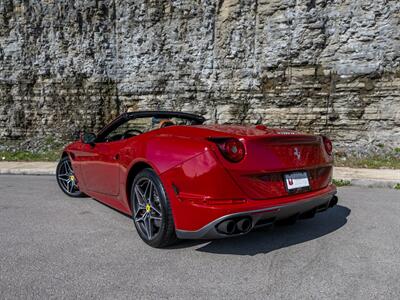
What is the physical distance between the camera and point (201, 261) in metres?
3.01

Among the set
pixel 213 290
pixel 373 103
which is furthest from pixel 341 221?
pixel 373 103

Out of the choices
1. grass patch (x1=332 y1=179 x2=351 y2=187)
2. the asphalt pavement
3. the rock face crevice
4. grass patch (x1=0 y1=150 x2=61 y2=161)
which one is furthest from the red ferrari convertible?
grass patch (x1=0 y1=150 x2=61 y2=161)

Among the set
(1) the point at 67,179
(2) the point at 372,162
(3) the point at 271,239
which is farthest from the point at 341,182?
(1) the point at 67,179

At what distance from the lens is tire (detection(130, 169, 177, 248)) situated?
10.2 feet

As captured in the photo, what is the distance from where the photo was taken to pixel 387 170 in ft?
26.7

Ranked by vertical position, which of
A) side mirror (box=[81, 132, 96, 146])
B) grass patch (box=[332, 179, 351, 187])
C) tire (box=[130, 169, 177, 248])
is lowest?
grass patch (box=[332, 179, 351, 187])

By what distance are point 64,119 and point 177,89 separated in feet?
14.9

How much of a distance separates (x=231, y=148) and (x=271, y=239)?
1.18m

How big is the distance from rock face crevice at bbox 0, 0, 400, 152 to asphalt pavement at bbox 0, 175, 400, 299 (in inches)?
260

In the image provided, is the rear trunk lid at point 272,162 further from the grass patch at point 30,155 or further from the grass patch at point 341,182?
the grass patch at point 30,155

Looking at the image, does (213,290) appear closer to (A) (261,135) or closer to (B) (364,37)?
(A) (261,135)

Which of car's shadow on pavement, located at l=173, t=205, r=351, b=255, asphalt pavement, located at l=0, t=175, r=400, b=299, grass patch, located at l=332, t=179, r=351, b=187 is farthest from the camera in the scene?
grass patch, located at l=332, t=179, r=351, b=187

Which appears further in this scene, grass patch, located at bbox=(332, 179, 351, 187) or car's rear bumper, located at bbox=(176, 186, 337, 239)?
grass patch, located at bbox=(332, 179, 351, 187)

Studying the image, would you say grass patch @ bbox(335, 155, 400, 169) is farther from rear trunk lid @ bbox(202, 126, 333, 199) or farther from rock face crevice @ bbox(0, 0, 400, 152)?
rear trunk lid @ bbox(202, 126, 333, 199)
